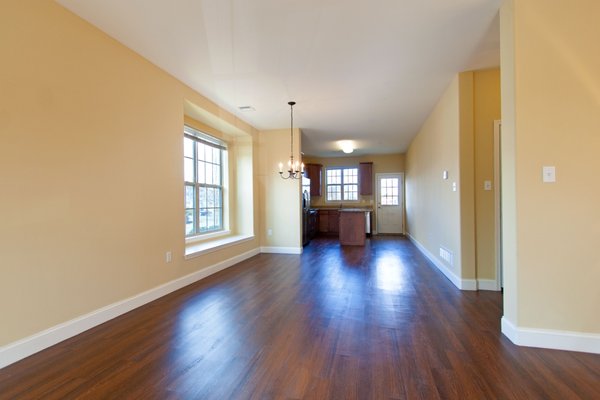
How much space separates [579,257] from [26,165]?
4040 mm

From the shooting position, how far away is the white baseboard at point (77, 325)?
190 centimetres

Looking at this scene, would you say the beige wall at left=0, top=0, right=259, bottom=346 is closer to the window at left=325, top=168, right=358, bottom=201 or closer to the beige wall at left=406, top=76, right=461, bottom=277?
the beige wall at left=406, top=76, right=461, bottom=277

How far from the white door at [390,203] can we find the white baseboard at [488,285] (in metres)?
5.87

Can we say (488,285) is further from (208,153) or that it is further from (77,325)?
(208,153)

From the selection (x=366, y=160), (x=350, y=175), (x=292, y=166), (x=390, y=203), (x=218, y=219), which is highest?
(x=366, y=160)

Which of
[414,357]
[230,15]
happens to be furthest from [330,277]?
[230,15]

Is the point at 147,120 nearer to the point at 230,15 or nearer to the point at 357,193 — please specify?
the point at 230,15

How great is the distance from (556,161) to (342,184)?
7.59 metres

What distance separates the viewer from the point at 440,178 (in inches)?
171

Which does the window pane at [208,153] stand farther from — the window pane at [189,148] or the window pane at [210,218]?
the window pane at [210,218]

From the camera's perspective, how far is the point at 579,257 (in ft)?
6.56

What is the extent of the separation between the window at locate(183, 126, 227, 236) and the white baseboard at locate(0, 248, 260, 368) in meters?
1.30

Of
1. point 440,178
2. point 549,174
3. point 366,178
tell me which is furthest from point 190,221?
point 366,178

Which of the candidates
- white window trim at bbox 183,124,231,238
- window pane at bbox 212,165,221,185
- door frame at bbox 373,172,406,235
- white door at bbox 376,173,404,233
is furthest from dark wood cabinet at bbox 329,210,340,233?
window pane at bbox 212,165,221,185
